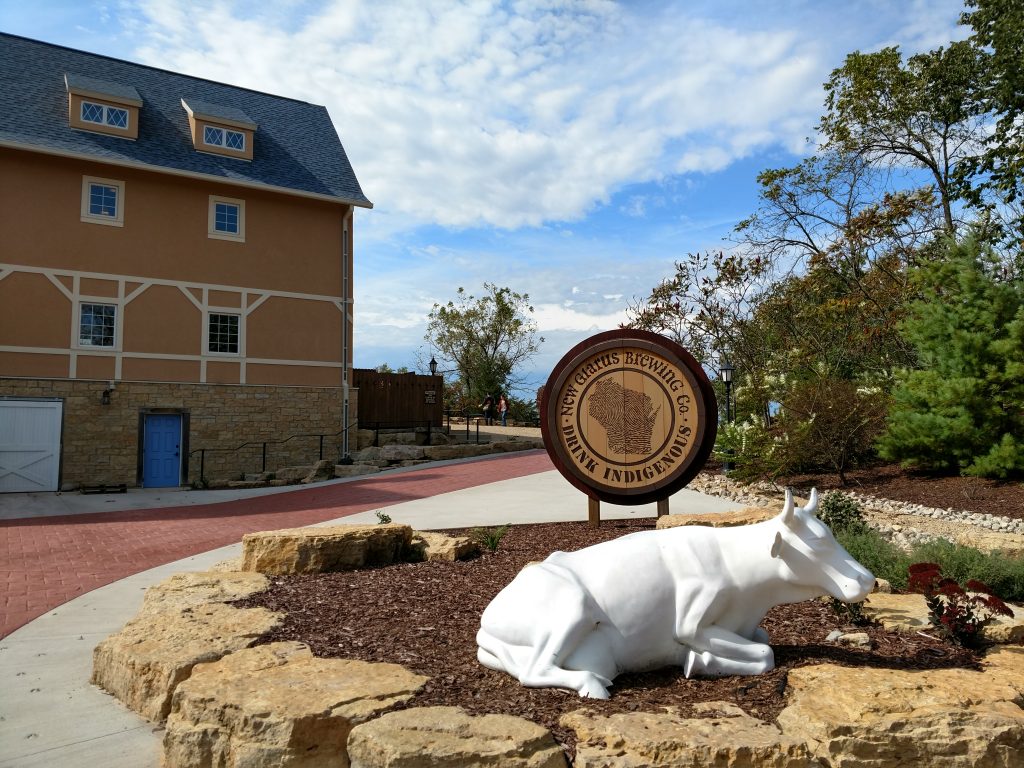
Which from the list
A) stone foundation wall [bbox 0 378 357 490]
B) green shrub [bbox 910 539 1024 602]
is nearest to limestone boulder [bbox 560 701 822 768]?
green shrub [bbox 910 539 1024 602]

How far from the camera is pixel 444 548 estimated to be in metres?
6.79

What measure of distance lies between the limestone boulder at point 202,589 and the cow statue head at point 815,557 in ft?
12.5

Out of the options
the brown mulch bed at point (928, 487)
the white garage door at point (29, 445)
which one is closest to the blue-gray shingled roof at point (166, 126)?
the white garage door at point (29, 445)

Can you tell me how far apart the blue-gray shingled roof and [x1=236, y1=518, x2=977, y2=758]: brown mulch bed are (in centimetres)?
1632

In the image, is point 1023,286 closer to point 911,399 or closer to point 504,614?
point 911,399

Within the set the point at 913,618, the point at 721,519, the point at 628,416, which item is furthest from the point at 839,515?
the point at 913,618

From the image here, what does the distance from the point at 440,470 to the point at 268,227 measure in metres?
8.61

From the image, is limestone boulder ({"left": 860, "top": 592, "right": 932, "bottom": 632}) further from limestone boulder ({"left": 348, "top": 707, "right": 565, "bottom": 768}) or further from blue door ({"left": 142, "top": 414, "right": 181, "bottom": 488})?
blue door ({"left": 142, "top": 414, "right": 181, "bottom": 488})

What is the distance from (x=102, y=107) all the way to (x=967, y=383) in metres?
20.5

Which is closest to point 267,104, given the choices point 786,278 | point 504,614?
A: point 786,278

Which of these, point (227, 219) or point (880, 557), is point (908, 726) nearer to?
point (880, 557)

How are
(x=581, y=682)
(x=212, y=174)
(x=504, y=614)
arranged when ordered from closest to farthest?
(x=581, y=682), (x=504, y=614), (x=212, y=174)

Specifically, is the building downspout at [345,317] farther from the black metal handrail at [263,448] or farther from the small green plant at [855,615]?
the small green plant at [855,615]

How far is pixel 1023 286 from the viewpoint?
41.8ft
